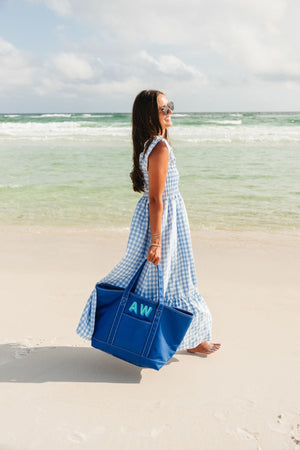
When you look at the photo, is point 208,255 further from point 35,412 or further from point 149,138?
point 35,412

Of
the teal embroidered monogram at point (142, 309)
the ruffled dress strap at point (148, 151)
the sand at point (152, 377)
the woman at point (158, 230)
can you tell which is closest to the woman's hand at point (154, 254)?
the woman at point (158, 230)

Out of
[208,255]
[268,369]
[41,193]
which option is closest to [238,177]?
[41,193]

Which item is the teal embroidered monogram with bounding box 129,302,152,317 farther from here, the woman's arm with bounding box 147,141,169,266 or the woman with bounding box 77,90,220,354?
the woman's arm with bounding box 147,141,169,266

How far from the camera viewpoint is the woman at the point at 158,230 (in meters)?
2.42

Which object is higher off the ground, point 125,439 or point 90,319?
point 90,319

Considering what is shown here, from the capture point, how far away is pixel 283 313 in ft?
11.2

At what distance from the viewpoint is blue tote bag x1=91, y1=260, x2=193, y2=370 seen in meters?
2.38

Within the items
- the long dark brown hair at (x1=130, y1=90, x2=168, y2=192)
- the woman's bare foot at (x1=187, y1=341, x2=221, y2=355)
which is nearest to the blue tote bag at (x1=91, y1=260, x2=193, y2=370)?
the woman's bare foot at (x1=187, y1=341, x2=221, y2=355)

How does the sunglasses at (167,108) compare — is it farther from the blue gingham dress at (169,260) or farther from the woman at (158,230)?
the blue gingham dress at (169,260)

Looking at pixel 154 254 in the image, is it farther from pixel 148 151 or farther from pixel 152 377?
pixel 152 377

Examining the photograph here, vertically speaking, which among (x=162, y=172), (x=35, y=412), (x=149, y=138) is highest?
(x=149, y=138)

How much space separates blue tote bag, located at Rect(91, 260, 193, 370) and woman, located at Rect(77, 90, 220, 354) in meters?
0.07

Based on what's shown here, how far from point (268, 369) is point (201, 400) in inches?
21.6

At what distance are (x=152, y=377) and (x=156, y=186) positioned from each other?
3.72 feet
